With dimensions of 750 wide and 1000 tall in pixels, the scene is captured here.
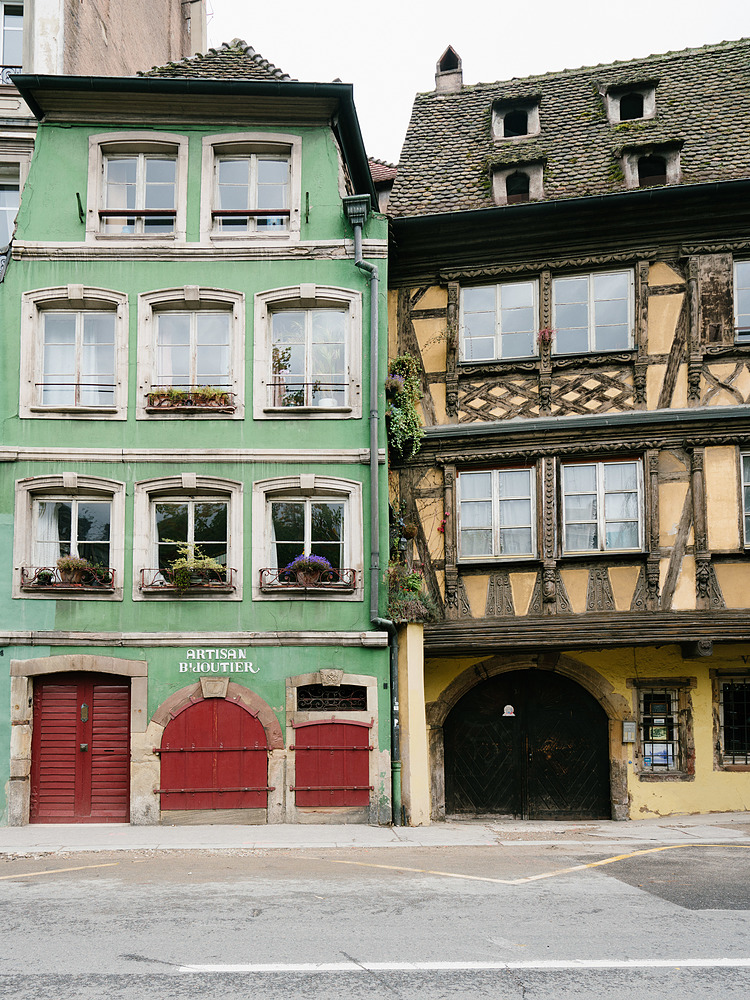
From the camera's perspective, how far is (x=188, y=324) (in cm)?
1575

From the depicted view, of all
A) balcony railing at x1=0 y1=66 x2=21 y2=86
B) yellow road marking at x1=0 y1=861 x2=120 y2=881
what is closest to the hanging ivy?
yellow road marking at x1=0 y1=861 x2=120 y2=881

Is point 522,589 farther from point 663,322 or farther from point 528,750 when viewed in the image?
point 663,322

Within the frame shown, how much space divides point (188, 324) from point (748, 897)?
11738 millimetres

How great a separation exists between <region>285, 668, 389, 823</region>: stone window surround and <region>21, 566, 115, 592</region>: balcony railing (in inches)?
131

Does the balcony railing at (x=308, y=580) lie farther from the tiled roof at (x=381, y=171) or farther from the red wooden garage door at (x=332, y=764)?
the tiled roof at (x=381, y=171)

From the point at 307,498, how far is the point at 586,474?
15.1ft

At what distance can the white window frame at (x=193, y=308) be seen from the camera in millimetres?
15328

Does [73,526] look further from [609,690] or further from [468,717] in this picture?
[609,690]

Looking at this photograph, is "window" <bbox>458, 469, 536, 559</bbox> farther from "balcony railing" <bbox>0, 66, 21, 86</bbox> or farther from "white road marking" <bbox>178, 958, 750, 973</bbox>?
"balcony railing" <bbox>0, 66, 21, 86</bbox>

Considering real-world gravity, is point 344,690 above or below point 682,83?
below

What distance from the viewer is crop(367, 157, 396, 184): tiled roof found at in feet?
61.5

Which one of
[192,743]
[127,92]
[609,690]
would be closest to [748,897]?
[609,690]

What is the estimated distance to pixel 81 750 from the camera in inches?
578

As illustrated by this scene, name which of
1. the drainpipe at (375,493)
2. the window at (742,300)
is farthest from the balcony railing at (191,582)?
the window at (742,300)
